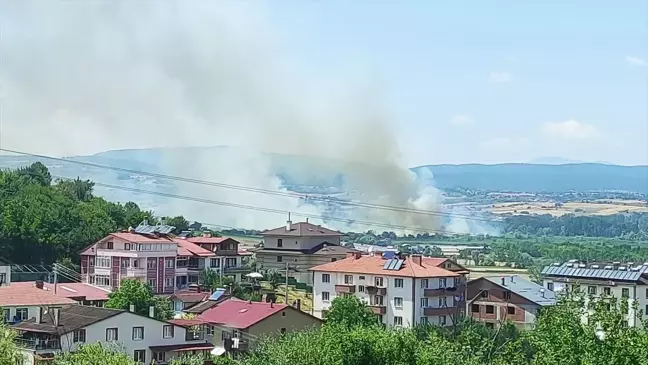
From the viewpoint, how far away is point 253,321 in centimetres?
2306

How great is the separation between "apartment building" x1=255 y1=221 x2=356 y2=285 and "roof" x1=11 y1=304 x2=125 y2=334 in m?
18.6

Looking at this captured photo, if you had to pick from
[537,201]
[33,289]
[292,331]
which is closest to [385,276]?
[292,331]

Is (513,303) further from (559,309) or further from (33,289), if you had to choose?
(559,309)

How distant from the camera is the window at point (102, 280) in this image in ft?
107

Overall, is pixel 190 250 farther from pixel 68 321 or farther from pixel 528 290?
pixel 68 321

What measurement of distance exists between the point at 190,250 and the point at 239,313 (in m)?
12.2

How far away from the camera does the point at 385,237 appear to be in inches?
3268

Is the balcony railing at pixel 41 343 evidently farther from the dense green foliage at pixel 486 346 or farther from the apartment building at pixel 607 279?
the apartment building at pixel 607 279

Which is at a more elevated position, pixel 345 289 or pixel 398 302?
pixel 345 289

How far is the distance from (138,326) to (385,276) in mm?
11250

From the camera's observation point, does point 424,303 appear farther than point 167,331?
Yes

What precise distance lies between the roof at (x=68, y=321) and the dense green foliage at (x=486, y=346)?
2472 mm

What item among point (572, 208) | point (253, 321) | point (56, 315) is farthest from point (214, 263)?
point (572, 208)

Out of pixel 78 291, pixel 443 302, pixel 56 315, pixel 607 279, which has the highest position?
pixel 607 279
